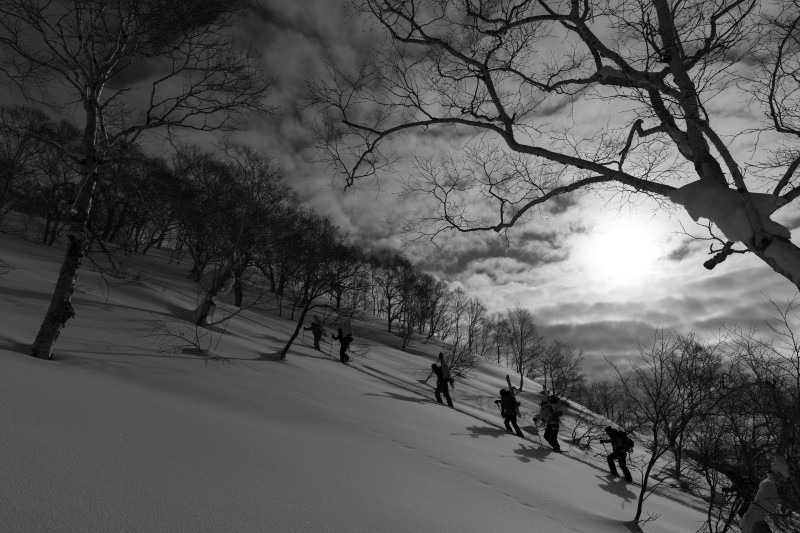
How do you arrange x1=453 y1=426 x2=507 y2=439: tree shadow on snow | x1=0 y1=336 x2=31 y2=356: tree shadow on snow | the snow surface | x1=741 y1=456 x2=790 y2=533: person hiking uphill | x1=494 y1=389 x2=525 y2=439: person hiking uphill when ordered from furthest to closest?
x1=494 y1=389 x2=525 y2=439: person hiking uphill, x1=453 y1=426 x2=507 y2=439: tree shadow on snow, x1=741 y1=456 x2=790 y2=533: person hiking uphill, x1=0 y1=336 x2=31 y2=356: tree shadow on snow, the snow surface

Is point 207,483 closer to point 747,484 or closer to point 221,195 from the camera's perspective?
point 747,484

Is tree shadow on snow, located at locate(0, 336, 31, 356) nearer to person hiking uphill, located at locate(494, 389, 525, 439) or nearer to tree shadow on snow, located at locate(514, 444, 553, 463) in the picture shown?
tree shadow on snow, located at locate(514, 444, 553, 463)

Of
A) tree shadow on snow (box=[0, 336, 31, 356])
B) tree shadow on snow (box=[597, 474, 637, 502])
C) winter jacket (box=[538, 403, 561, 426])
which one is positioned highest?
tree shadow on snow (box=[0, 336, 31, 356])

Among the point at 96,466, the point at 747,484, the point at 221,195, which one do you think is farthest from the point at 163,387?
the point at 221,195

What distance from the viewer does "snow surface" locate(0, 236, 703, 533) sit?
178cm

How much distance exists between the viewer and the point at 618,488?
714cm

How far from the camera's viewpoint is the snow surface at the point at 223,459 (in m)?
1.78

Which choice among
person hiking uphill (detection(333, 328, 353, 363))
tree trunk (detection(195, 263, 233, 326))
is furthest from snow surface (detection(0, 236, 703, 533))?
person hiking uphill (detection(333, 328, 353, 363))

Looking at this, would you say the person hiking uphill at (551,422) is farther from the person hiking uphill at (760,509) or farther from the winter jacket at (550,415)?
the person hiking uphill at (760,509)

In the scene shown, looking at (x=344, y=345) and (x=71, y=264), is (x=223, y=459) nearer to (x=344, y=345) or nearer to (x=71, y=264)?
(x=71, y=264)

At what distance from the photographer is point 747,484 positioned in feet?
18.1

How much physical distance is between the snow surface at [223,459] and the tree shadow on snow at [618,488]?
17 cm

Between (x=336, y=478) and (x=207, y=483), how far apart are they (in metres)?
0.93

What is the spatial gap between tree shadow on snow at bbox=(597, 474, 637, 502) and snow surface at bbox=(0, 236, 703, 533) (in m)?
0.17
